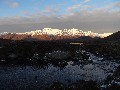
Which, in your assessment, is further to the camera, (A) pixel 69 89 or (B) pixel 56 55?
(B) pixel 56 55

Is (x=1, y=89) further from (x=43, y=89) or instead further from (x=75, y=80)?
(x=75, y=80)

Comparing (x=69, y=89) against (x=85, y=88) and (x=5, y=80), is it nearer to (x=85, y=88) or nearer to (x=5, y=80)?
(x=85, y=88)

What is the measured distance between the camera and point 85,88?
3962 cm

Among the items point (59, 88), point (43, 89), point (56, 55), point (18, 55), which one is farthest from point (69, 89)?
point (18, 55)

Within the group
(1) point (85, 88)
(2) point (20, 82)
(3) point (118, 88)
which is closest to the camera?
(3) point (118, 88)

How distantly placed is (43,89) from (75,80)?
1088cm

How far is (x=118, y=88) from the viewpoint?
110ft

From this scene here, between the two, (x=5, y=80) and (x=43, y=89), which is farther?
(x=5, y=80)

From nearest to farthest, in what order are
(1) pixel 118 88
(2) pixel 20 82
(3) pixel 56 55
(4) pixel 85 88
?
(1) pixel 118 88
(4) pixel 85 88
(2) pixel 20 82
(3) pixel 56 55

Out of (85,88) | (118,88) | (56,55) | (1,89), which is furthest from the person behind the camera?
(56,55)

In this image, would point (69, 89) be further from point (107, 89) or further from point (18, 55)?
point (18, 55)

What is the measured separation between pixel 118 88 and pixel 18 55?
Result: 248 feet

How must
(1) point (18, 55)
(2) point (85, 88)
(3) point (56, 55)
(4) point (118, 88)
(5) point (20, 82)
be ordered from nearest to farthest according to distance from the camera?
1. (4) point (118, 88)
2. (2) point (85, 88)
3. (5) point (20, 82)
4. (3) point (56, 55)
5. (1) point (18, 55)

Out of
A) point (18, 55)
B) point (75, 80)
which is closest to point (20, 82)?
point (75, 80)
